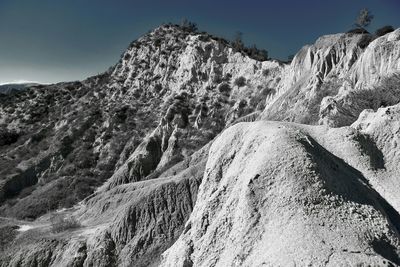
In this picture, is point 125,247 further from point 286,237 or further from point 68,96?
point 68,96

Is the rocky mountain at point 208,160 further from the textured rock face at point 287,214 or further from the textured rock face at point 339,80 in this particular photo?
the textured rock face at point 339,80

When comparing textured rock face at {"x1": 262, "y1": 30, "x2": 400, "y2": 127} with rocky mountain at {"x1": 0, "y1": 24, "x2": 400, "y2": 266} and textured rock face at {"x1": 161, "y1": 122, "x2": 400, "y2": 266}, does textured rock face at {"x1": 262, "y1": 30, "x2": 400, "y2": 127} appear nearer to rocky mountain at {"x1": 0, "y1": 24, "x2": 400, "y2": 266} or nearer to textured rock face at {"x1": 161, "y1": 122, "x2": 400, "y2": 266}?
rocky mountain at {"x1": 0, "y1": 24, "x2": 400, "y2": 266}

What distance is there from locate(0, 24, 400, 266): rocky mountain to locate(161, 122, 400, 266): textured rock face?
4 centimetres

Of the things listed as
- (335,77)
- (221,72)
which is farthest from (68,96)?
(335,77)

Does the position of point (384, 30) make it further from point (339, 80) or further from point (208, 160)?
point (208, 160)

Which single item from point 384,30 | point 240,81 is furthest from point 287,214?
point 240,81

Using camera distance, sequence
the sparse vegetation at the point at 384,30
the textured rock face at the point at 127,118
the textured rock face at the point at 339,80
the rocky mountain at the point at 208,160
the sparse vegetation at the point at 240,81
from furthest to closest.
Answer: the sparse vegetation at the point at 240,81, the textured rock face at the point at 127,118, the sparse vegetation at the point at 384,30, the textured rock face at the point at 339,80, the rocky mountain at the point at 208,160

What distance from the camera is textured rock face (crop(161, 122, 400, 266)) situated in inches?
388

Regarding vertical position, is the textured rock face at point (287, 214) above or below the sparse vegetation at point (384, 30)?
below

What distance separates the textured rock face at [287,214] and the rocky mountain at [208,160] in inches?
1.7

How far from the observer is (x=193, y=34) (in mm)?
A: 69625

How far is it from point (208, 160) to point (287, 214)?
6.49 meters

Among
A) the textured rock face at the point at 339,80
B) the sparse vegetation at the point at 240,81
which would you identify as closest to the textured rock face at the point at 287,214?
the textured rock face at the point at 339,80

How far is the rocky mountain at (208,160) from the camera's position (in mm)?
11195
